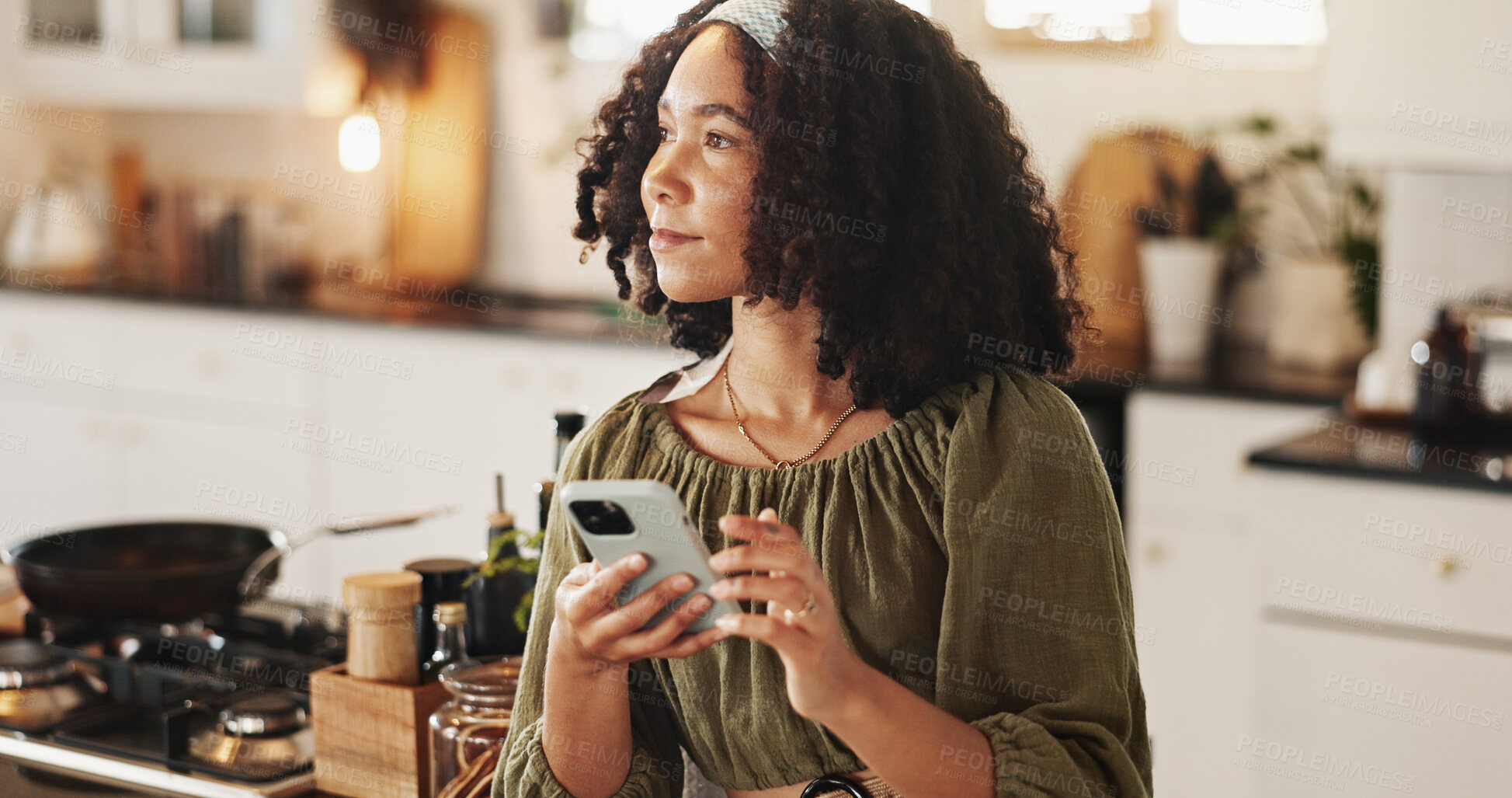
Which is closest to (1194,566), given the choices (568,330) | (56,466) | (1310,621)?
(1310,621)

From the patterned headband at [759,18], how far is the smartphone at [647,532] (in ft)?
1.08

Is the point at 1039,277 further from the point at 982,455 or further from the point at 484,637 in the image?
the point at 484,637

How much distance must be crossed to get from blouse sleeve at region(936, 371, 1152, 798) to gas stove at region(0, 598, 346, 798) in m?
0.68

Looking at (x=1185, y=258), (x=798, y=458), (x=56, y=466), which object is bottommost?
(x=56, y=466)

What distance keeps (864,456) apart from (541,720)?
323 mm

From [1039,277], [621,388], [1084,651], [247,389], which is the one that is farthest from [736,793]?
[247,389]

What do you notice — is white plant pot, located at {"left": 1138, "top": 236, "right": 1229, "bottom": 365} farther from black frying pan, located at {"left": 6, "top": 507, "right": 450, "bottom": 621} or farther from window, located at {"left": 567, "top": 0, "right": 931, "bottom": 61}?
black frying pan, located at {"left": 6, "top": 507, "right": 450, "bottom": 621}

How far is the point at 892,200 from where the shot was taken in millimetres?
1005

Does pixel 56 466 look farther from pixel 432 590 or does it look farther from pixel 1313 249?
pixel 1313 249

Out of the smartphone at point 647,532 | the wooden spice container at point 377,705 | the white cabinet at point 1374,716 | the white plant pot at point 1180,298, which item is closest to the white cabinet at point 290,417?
the white plant pot at point 1180,298

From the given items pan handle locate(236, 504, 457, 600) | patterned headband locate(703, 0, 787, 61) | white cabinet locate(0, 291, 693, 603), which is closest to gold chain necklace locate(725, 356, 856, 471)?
patterned headband locate(703, 0, 787, 61)

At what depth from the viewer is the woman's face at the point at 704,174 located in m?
0.98

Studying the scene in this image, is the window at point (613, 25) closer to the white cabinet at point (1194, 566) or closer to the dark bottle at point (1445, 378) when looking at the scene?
the white cabinet at point (1194, 566)

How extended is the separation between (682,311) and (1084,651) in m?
0.44
